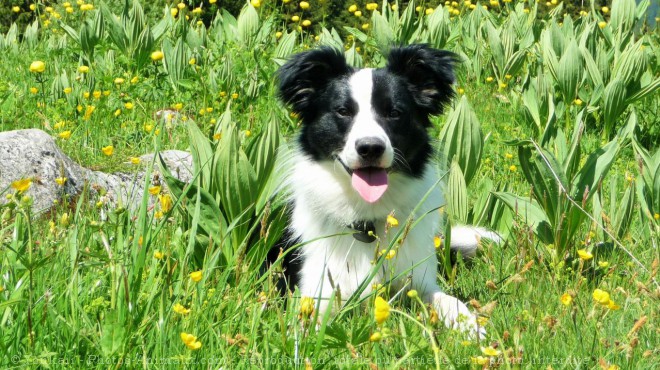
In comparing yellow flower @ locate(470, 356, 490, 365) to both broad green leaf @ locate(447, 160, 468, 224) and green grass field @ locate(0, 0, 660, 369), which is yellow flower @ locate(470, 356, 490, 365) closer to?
green grass field @ locate(0, 0, 660, 369)

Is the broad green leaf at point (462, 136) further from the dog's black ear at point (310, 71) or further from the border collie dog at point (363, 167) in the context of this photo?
the dog's black ear at point (310, 71)

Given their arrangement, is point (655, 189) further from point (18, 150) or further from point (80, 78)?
point (80, 78)

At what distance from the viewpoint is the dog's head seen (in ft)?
10.7

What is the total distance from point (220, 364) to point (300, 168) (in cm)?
165

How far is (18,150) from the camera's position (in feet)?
12.5

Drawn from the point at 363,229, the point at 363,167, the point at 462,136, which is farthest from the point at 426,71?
the point at 363,229

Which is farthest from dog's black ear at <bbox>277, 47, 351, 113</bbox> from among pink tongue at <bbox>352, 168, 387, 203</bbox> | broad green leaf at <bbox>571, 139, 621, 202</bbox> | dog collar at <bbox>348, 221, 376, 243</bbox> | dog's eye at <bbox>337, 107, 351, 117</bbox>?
broad green leaf at <bbox>571, 139, 621, 202</bbox>

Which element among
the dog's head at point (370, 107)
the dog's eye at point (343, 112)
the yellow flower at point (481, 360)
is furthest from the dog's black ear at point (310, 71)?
the yellow flower at point (481, 360)

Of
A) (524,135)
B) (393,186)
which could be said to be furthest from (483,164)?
(393,186)

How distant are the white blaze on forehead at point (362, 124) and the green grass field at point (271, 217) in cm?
34

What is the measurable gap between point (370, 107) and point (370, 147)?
0.28 m

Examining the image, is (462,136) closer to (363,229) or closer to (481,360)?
(363,229)

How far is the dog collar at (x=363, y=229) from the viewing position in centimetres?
342

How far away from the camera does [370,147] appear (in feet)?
10.3
